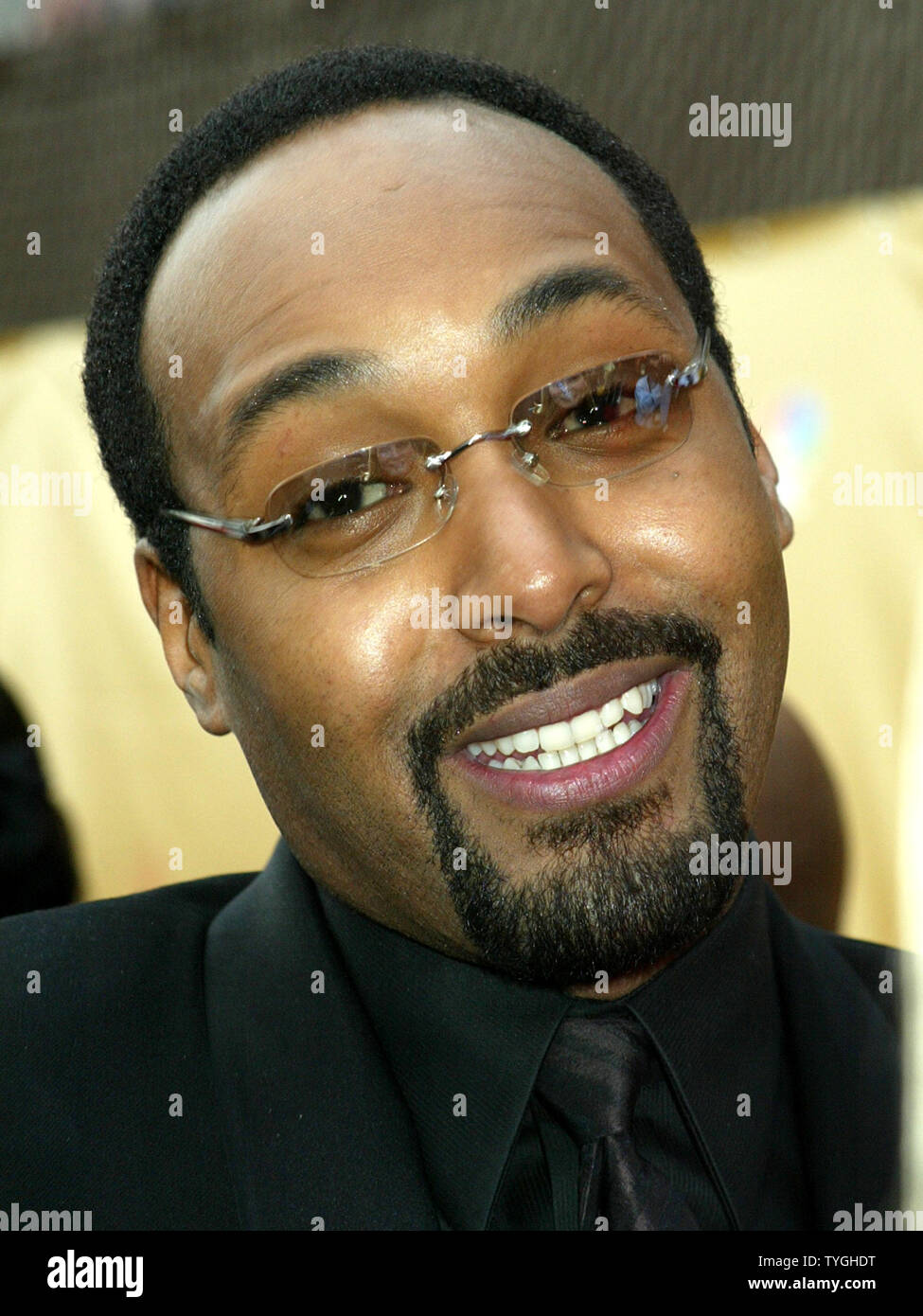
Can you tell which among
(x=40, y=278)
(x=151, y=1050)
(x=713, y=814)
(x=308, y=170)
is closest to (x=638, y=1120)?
(x=713, y=814)

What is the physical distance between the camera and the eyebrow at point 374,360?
1.42 meters

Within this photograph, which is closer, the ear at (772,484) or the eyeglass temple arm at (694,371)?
the eyeglass temple arm at (694,371)

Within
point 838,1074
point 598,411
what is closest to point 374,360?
point 598,411

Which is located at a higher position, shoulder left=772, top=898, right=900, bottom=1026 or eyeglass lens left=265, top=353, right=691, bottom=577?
eyeglass lens left=265, top=353, right=691, bottom=577

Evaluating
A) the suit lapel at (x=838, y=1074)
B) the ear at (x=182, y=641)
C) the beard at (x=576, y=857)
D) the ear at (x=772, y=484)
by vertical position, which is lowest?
the suit lapel at (x=838, y=1074)

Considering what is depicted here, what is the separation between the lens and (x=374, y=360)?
142cm

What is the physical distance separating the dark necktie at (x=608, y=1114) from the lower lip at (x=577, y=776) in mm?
282

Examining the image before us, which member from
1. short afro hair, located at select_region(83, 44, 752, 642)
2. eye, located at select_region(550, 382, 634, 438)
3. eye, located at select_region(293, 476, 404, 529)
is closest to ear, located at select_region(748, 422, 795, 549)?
short afro hair, located at select_region(83, 44, 752, 642)

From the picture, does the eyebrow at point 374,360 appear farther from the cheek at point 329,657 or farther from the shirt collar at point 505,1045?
the shirt collar at point 505,1045

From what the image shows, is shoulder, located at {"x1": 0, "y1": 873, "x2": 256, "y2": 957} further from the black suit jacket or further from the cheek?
the cheek

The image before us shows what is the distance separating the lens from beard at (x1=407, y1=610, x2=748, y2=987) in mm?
1365

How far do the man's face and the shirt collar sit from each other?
0.05 meters

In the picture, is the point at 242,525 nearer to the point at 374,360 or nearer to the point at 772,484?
the point at 374,360

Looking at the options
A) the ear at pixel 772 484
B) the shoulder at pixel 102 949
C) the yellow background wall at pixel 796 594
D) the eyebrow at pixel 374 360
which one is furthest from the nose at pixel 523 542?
the yellow background wall at pixel 796 594
